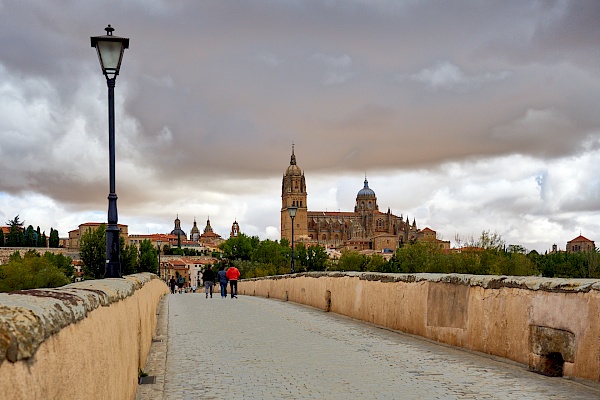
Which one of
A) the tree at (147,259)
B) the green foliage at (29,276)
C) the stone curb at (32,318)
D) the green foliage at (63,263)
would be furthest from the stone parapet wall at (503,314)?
the green foliage at (63,263)

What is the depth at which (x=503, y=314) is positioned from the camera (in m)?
8.65

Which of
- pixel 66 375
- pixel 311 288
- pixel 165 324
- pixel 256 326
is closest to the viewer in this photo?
pixel 66 375

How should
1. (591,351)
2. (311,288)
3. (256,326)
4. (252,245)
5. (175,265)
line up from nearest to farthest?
(591,351)
(256,326)
(311,288)
(252,245)
(175,265)

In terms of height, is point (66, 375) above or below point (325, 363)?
above

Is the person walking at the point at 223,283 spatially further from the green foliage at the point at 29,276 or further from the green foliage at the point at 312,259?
the green foliage at the point at 312,259

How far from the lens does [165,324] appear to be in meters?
15.2

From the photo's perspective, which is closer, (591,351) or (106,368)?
(106,368)

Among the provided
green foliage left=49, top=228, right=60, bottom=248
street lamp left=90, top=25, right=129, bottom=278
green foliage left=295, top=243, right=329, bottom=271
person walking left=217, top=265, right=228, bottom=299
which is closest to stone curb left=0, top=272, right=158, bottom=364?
street lamp left=90, top=25, right=129, bottom=278

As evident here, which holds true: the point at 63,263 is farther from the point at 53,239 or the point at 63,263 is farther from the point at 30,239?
the point at 53,239

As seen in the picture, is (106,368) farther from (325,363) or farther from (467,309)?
(467,309)

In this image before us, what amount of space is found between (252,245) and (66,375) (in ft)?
480

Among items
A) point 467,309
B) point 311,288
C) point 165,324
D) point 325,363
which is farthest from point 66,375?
point 311,288

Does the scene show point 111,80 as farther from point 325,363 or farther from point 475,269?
point 475,269

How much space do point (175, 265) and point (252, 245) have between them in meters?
25.8
